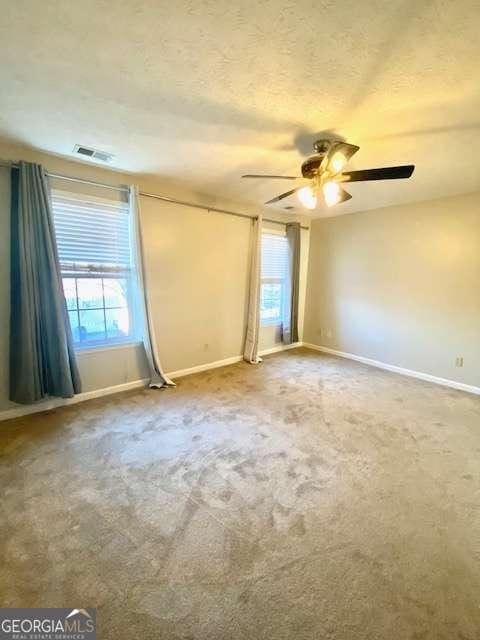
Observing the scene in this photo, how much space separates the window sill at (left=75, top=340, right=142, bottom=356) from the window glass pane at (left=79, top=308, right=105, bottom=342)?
0.10 metres

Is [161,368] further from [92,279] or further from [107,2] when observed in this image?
[107,2]

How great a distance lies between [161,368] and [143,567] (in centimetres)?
233

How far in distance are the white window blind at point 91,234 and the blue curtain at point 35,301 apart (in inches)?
8.6

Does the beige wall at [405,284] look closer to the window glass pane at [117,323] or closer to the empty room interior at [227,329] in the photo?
the empty room interior at [227,329]

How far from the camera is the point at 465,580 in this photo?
1.32 m

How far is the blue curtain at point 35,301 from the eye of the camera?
2420 millimetres

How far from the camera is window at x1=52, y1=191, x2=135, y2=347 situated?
2.79 meters

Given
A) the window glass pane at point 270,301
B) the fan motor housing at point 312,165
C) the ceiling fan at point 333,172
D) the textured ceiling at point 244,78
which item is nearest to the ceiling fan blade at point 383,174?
the ceiling fan at point 333,172

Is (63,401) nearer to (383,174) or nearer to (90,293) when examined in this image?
(90,293)

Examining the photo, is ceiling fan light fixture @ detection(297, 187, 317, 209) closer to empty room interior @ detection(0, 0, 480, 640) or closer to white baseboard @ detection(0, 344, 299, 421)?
empty room interior @ detection(0, 0, 480, 640)

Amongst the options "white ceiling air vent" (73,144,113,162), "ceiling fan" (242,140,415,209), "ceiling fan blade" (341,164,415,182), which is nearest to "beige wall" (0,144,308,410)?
"white ceiling air vent" (73,144,113,162)

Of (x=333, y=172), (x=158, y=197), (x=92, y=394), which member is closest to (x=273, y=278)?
(x=158, y=197)

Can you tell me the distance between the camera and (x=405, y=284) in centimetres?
396

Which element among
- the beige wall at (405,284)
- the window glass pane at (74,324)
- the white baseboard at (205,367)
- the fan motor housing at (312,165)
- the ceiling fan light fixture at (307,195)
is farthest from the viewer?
the white baseboard at (205,367)
